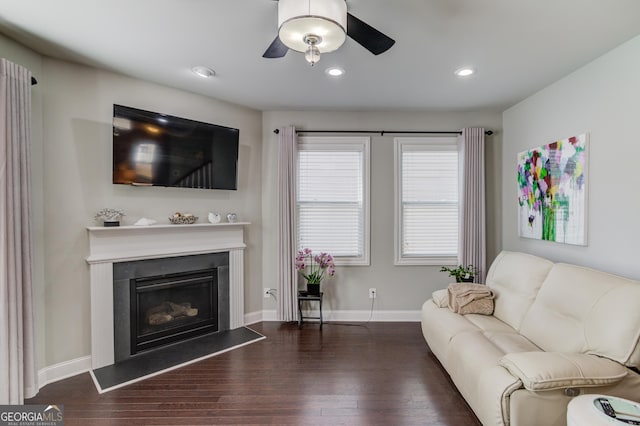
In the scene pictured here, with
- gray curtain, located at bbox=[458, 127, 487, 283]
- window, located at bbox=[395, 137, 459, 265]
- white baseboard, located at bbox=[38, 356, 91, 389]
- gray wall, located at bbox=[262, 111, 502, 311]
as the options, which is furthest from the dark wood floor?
gray curtain, located at bbox=[458, 127, 487, 283]

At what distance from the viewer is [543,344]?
6.81 feet

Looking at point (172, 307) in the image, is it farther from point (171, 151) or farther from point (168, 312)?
point (171, 151)

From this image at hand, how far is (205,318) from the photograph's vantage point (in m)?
3.28

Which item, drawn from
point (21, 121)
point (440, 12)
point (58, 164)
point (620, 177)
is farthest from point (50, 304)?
point (620, 177)

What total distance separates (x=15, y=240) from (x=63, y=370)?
48.6 inches

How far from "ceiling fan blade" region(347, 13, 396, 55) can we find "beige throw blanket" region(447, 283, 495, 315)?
2241 millimetres

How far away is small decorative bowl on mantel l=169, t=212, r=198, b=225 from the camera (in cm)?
300

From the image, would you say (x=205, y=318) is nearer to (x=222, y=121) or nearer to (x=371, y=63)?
(x=222, y=121)

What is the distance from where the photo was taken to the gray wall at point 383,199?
3.67 meters

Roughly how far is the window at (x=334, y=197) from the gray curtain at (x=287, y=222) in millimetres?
141

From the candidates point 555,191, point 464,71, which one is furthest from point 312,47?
point 555,191

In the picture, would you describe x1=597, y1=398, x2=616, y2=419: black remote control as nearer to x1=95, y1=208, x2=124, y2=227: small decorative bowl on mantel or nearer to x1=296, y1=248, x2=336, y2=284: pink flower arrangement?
x1=296, y1=248, x2=336, y2=284: pink flower arrangement

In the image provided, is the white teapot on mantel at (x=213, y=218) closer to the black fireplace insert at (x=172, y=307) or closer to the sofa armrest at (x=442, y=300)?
the black fireplace insert at (x=172, y=307)

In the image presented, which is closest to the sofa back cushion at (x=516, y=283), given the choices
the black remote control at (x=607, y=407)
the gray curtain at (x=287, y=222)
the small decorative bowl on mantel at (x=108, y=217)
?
the black remote control at (x=607, y=407)
